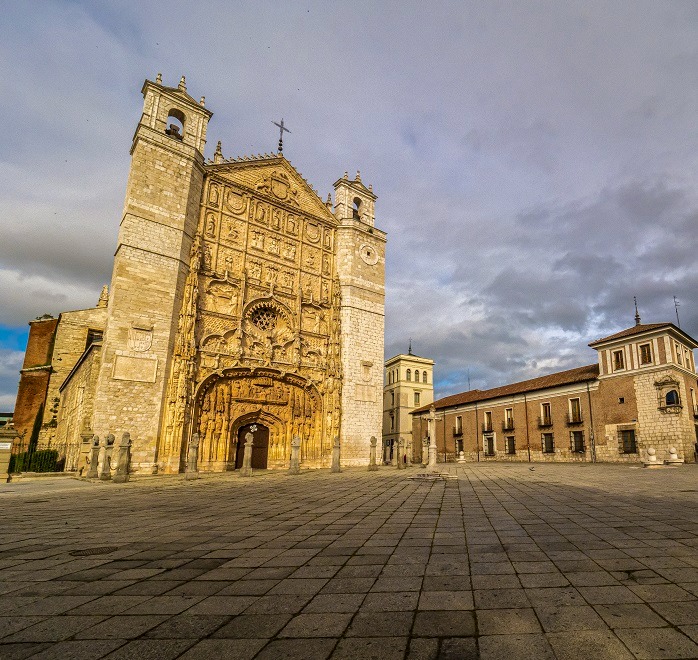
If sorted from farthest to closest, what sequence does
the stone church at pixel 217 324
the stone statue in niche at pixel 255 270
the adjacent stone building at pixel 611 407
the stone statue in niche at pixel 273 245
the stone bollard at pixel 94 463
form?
the adjacent stone building at pixel 611 407 < the stone statue in niche at pixel 273 245 < the stone statue in niche at pixel 255 270 < the stone church at pixel 217 324 < the stone bollard at pixel 94 463

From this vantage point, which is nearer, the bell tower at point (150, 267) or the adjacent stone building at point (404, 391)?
the bell tower at point (150, 267)

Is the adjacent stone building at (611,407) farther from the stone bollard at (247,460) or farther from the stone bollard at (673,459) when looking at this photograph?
the stone bollard at (247,460)

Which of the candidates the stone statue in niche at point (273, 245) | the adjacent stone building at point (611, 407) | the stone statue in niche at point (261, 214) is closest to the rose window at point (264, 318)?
the stone statue in niche at point (273, 245)

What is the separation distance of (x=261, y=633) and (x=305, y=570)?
1.43 meters

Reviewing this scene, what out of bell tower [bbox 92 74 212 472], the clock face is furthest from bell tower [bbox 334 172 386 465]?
bell tower [bbox 92 74 212 472]

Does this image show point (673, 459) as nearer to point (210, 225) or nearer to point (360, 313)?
point (360, 313)

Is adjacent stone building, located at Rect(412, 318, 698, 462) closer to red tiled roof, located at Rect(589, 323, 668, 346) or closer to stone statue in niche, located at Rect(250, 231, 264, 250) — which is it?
red tiled roof, located at Rect(589, 323, 668, 346)

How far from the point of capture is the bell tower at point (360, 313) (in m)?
26.3

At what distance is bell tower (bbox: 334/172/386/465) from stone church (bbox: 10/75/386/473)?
3.4 inches

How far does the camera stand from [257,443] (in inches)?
926

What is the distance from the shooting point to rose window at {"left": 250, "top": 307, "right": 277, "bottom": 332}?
24297mm

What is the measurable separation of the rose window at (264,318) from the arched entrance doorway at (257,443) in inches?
213

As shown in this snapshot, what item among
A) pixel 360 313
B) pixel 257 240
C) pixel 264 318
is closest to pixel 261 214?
pixel 257 240

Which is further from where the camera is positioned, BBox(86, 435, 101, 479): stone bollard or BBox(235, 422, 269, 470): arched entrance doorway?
BBox(235, 422, 269, 470): arched entrance doorway
